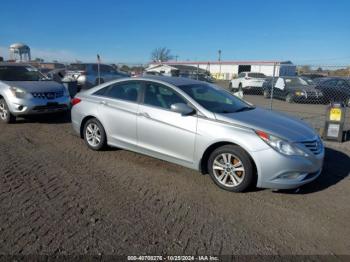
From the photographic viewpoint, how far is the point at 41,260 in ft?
8.69

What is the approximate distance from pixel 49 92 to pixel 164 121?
16.3 feet

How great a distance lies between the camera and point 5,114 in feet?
26.7

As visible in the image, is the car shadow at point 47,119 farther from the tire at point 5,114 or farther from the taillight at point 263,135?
the taillight at point 263,135

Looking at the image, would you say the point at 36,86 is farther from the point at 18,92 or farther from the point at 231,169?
the point at 231,169

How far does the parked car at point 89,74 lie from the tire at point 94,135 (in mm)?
11666

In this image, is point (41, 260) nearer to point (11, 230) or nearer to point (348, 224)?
point (11, 230)

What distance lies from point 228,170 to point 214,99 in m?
1.38

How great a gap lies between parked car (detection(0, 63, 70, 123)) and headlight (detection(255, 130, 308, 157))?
6.37 m

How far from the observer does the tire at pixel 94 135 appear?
18.5 ft

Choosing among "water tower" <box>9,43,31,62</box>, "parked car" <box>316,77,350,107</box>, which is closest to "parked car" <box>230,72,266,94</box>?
"parked car" <box>316,77,350,107</box>

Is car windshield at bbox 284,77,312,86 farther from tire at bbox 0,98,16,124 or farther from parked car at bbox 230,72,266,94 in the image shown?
tire at bbox 0,98,16,124

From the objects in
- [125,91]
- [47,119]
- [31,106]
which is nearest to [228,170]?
[125,91]

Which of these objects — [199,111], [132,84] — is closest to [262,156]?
[199,111]

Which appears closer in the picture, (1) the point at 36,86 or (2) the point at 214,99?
(2) the point at 214,99
